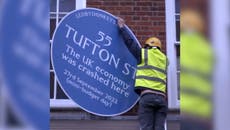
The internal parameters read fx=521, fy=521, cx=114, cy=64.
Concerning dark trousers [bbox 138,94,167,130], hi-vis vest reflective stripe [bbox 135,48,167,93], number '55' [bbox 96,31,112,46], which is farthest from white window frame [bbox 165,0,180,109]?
number '55' [bbox 96,31,112,46]

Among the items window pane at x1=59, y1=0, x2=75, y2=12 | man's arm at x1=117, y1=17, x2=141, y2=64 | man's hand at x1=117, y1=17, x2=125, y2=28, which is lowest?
man's arm at x1=117, y1=17, x2=141, y2=64

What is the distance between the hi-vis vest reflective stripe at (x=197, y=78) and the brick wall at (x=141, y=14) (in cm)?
621

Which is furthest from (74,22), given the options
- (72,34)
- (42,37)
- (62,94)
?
(42,37)

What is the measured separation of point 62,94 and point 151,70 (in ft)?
4.44

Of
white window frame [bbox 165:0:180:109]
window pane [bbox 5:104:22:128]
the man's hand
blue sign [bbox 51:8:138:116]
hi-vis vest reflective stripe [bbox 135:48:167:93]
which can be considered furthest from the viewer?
white window frame [bbox 165:0:180:109]

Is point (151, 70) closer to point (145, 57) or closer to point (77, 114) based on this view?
point (145, 57)

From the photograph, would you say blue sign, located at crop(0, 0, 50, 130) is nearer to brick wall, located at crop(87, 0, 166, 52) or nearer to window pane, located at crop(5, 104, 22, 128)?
window pane, located at crop(5, 104, 22, 128)

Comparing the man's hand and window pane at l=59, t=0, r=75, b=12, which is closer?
the man's hand

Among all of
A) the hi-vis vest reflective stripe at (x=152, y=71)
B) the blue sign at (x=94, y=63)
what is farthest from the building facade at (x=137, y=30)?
the hi-vis vest reflective stripe at (x=152, y=71)

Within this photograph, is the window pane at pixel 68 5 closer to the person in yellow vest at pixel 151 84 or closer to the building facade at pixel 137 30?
the building facade at pixel 137 30

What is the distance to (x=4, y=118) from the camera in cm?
78

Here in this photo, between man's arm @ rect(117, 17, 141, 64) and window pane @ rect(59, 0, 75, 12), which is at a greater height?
window pane @ rect(59, 0, 75, 12)

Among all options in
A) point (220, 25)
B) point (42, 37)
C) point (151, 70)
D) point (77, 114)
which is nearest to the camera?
point (220, 25)

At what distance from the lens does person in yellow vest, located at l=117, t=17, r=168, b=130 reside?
6.06 meters
